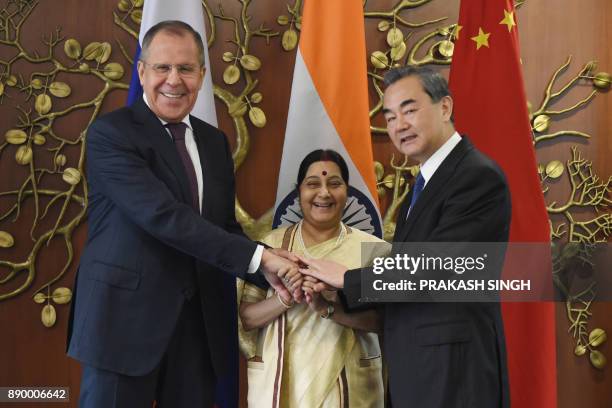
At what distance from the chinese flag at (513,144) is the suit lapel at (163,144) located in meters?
1.02

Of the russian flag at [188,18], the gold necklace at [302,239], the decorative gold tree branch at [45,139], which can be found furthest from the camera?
the decorative gold tree branch at [45,139]

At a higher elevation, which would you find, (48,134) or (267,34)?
(267,34)

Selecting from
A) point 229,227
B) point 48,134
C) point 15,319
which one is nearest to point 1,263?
point 15,319

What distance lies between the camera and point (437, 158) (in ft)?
5.74

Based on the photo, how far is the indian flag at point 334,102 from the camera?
7.97 ft

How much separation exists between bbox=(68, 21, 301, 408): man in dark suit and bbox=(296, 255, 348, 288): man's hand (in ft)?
0.15

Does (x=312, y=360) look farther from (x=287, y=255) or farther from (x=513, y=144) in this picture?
(x=513, y=144)

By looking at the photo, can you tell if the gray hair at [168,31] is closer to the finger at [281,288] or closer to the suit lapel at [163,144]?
the suit lapel at [163,144]

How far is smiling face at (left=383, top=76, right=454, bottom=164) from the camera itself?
1756 mm

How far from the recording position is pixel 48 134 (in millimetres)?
2627

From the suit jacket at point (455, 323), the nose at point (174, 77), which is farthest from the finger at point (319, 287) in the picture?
the nose at point (174, 77)

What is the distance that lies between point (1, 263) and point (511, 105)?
1.89 m

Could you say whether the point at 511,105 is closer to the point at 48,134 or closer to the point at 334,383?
the point at 334,383

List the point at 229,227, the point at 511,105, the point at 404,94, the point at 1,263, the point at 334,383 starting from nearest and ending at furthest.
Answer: the point at 404,94, the point at 334,383, the point at 229,227, the point at 511,105, the point at 1,263
